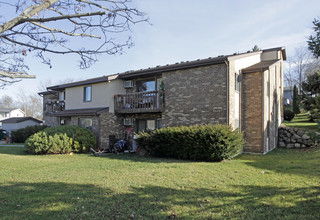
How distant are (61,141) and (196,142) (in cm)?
785

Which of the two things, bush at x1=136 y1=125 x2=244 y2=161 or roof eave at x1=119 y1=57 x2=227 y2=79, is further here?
→ roof eave at x1=119 y1=57 x2=227 y2=79

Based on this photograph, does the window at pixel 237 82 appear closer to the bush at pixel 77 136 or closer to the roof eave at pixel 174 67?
the roof eave at pixel 174 67

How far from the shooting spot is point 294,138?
14953mm

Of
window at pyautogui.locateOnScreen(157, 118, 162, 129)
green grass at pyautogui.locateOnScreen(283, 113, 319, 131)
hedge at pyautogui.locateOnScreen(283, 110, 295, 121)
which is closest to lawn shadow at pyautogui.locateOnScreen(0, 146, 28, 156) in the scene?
window at pyautogui.locateOnScreen(157, 118, 162, 129)

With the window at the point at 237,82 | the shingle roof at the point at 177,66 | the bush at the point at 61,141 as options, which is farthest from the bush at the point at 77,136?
the window at the point at 237,82

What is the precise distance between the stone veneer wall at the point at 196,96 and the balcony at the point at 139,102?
21.5 inches

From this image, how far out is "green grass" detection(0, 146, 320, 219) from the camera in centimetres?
459

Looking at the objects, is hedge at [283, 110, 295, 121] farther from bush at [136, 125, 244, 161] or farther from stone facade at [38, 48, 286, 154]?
bush at [136, 125, 244, 161]

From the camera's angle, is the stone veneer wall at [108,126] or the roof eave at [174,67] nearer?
the roof eave at [174,67]

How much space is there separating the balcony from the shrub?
3.81 metres

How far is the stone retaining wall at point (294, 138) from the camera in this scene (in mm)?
14195

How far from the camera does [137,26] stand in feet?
21.4

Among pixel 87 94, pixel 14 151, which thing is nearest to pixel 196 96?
pixel 87 94

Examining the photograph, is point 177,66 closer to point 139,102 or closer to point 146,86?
point 139,102
